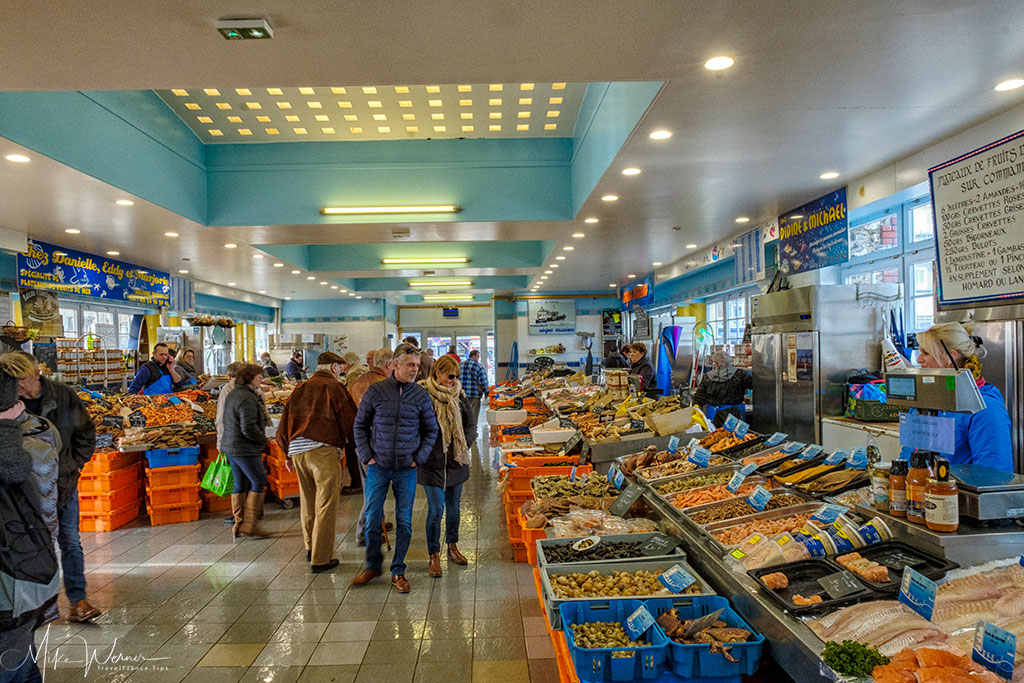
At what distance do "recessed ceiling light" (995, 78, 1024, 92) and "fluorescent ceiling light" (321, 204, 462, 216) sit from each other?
18.6ft

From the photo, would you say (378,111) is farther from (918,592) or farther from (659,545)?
(918,592)

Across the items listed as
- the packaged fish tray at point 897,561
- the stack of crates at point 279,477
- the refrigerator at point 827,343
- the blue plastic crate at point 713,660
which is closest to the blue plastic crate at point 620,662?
the blue plastic crate at point 713,660

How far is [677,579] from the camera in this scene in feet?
8.96

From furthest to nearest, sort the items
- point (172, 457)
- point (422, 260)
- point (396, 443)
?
point (422, 260) < point (172, 457) < point (396, 443)

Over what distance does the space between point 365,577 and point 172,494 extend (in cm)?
324

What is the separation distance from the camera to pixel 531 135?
7957 millimetres

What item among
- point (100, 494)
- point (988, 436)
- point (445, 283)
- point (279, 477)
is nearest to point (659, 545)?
point (988, 436)

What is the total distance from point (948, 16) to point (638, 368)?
22.4ft

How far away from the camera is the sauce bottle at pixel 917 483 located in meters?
2.38

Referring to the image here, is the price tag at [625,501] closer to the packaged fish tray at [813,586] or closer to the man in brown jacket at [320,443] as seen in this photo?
the packaged fish tray at [813,586]

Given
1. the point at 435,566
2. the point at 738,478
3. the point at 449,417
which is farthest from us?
the point at 449,417

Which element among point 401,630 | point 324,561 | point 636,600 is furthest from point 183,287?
point 636,600

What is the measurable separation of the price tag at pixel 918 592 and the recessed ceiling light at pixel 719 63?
2.78m

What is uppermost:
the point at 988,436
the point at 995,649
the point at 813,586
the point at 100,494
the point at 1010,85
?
the point at 1010,85
